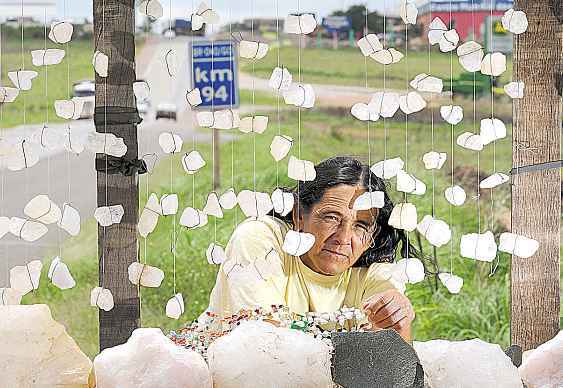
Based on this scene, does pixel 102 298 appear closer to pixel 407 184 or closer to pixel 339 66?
pixel 407 184

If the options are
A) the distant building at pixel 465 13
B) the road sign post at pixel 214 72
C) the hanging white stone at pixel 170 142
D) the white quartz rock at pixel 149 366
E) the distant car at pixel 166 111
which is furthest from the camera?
the distant car at pixel 166 111

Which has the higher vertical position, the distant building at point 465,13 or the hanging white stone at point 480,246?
the distant building at point 465,13

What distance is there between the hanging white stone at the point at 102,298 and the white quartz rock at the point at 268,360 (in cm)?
22

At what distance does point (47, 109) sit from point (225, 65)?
62cm

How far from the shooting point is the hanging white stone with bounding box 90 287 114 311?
188cm

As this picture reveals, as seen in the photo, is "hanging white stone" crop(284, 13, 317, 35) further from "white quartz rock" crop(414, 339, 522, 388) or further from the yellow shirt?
"white quartz rock" crop(414, 339, 522, 388)

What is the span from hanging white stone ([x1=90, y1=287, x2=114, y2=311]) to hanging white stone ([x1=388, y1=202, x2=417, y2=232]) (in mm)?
580

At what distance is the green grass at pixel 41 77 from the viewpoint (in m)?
2.65

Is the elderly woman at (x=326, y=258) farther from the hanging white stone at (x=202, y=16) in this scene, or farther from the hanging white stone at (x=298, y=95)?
the hanging white stone at (x=202, y=16)

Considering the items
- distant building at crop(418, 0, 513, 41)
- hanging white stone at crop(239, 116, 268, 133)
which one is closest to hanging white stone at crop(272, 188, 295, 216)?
hanging white stone at crop(239, 116, 268, 133)

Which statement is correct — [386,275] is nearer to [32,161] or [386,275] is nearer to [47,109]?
[32,161]

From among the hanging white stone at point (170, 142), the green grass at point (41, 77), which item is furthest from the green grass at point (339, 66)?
the hanging white stone at point (170, 142)

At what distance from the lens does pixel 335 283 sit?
2014mm

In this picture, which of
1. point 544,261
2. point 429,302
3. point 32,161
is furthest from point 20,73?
point 429,302
